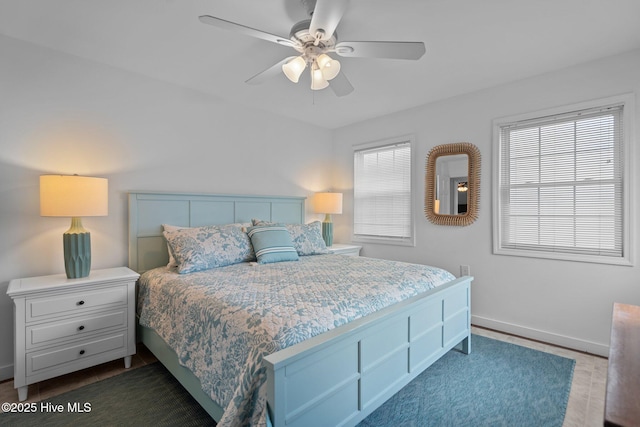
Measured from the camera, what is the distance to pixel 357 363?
1.55 metres

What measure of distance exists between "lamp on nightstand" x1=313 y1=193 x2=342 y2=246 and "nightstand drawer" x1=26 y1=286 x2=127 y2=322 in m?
2.38

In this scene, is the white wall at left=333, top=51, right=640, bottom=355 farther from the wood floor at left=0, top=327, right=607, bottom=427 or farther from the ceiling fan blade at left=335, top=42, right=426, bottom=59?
the ceiling fan blade at left=335, top=42, right=426, bottom=59

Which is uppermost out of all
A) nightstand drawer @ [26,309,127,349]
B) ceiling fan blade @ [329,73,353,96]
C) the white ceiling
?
the white ceiling

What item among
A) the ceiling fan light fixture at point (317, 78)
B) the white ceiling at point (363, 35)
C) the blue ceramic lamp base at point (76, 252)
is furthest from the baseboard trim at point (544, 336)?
the blue ceramic lamp base at point (76, 252)

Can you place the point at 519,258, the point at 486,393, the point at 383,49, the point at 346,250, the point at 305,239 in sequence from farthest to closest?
1. the point at 346,250
2. the point at 305,239
3. the point at 519,258
4. the point at 486,393
5. the point at 383,49

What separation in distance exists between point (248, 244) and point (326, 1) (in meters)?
2.04

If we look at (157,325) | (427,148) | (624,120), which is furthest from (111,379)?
(624,120)

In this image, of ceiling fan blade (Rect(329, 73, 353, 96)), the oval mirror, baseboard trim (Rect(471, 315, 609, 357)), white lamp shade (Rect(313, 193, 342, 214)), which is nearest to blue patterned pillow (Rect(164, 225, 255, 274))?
white lamp shade (Rect(313, 193, 342, 214))

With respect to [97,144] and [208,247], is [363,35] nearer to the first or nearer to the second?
[208,247]

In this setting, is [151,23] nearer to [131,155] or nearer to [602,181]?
[131,155]

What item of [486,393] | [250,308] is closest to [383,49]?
[250,308]

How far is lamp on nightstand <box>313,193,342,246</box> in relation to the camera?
410 cm

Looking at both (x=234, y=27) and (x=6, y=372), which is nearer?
(x=234, y=27)

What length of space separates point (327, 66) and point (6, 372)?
3.05 meters
